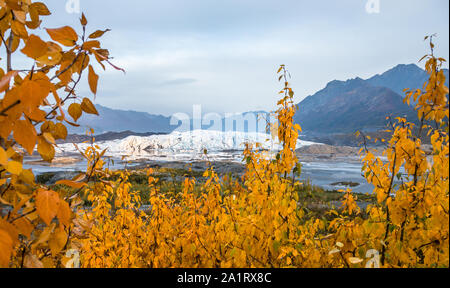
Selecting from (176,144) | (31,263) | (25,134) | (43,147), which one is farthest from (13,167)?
(176,144)

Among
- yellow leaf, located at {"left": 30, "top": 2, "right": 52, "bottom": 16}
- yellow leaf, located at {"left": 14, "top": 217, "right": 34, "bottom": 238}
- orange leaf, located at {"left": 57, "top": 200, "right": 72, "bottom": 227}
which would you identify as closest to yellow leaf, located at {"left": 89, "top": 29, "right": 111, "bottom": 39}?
yellow leaf, located at {"left": 30, "top": 2, "right": 52, "bottom": 16}

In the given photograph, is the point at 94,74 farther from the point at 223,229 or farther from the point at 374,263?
the point at 223,229

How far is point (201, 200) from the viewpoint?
322 cm

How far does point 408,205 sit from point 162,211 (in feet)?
8.29

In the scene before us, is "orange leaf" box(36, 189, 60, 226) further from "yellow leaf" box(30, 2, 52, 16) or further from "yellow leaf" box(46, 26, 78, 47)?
"yellow leaf" box(30, 2, 52, 16)

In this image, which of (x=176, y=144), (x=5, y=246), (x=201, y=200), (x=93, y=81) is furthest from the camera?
(x=176, y=144)

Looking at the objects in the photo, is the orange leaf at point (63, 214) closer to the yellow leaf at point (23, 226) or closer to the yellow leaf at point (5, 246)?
the yellow leaf at point (5, 246)

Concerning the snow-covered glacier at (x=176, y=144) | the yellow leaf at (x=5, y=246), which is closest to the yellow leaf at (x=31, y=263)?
the yellow leaf at (x=5, y=246)

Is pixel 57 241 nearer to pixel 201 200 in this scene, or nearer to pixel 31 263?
pixel 31 263

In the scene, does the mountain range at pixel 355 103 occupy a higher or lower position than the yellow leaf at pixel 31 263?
higher

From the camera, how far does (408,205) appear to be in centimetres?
155

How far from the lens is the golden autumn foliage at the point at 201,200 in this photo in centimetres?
81

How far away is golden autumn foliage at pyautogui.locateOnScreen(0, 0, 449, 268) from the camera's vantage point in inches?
31.9
